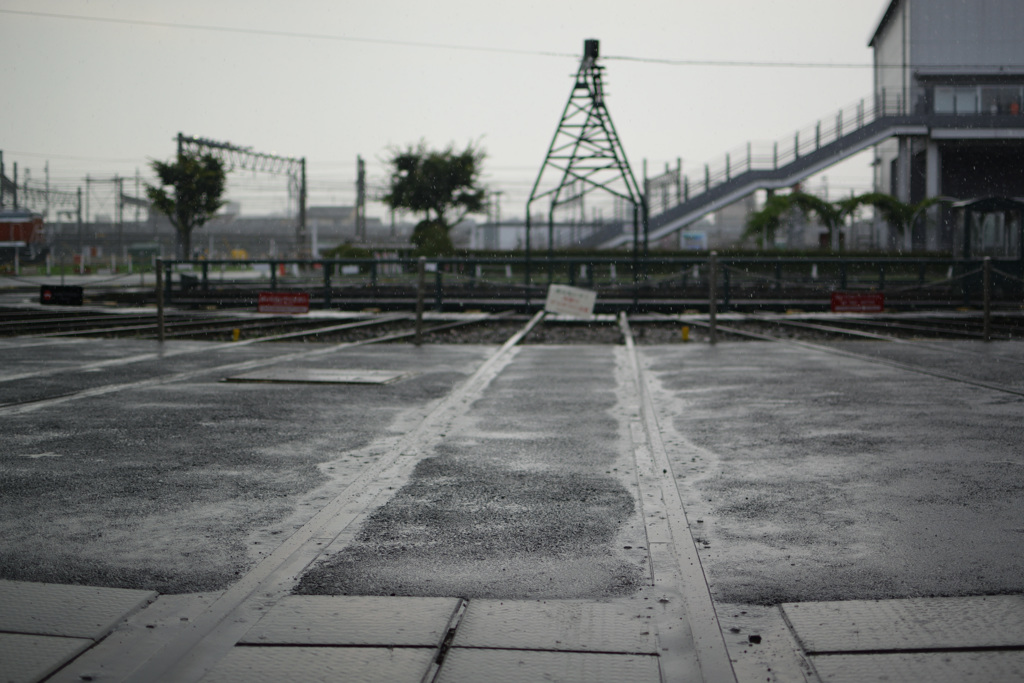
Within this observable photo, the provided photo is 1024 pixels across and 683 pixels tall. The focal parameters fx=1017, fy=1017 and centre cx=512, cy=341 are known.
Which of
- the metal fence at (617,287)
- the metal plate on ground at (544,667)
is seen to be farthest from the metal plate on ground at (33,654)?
the metal fence at (617,287)

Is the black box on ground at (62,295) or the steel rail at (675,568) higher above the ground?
the black box on ground at (62,295)

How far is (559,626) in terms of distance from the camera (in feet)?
9.73

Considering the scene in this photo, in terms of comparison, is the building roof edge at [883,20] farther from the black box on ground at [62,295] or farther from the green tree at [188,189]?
the black box on ground at [62,295]

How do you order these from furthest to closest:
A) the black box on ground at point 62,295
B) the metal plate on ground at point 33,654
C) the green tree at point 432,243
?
the green tree at point 432,243, the black box on ground at point 62,295, the metal plate on ground at point 33,654

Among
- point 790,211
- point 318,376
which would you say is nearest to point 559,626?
point 318,376

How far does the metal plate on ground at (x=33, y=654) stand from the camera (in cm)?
259

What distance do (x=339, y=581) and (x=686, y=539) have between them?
4.52 ft

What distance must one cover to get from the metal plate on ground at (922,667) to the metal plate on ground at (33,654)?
1.98 metres

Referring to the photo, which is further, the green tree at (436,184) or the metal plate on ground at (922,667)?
the green tree at (436,184)

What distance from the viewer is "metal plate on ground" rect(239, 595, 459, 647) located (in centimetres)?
284

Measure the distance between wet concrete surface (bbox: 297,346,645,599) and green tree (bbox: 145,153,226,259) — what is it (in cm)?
4973

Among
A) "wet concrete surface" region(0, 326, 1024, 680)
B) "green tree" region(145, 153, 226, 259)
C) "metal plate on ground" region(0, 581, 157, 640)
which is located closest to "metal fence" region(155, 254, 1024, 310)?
"wet concrete surface" region(0, 326, 1024, 680)

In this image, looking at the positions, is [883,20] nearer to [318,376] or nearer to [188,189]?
[188,189]

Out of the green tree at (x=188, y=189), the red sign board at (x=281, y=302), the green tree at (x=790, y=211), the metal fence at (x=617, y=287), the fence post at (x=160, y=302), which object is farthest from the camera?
the green tree at (x=188, y=189)
